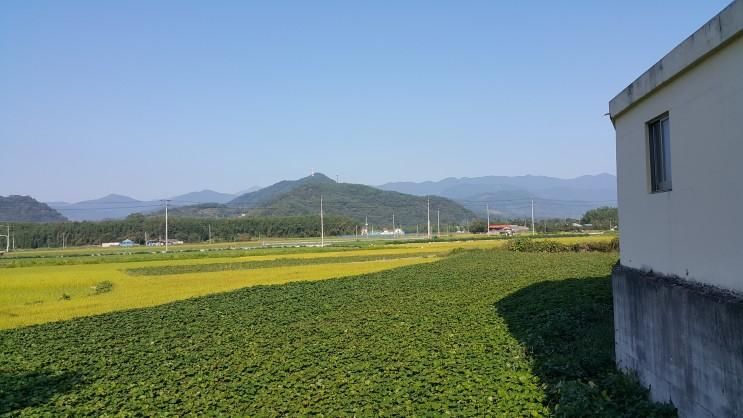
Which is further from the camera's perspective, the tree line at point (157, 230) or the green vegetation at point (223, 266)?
the tree line at point (157, 230)

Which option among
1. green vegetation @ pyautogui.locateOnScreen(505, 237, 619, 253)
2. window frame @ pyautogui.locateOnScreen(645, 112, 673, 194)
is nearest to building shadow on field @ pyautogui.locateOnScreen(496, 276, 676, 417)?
window frame @ pyautogui.locateOnScreen(645, 112, 673, 194)

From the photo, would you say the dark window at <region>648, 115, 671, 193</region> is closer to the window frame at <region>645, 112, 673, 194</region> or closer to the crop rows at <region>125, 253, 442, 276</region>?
the window frame at <region>645, 112, 673, 194</region>

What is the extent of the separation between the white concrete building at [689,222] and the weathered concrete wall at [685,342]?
0.5 inches

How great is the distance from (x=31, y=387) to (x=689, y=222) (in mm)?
10310

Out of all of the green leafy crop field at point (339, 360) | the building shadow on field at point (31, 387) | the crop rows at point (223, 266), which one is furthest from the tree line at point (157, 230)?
the building shadow on field at point (31, 387)

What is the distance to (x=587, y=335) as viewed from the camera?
11109 mm

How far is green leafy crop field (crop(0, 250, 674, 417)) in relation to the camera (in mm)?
8078

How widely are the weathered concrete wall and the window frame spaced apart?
3.80ft

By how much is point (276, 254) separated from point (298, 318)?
40255 millimetres

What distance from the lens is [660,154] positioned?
287 inches

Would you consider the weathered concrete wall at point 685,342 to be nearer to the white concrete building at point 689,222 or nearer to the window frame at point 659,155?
the white concrete building at point 689,222

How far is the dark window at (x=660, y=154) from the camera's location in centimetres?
700

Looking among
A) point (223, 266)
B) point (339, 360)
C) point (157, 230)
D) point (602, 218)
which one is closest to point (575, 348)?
point (339, 360)

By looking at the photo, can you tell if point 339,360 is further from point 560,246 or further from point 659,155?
point 560,246
